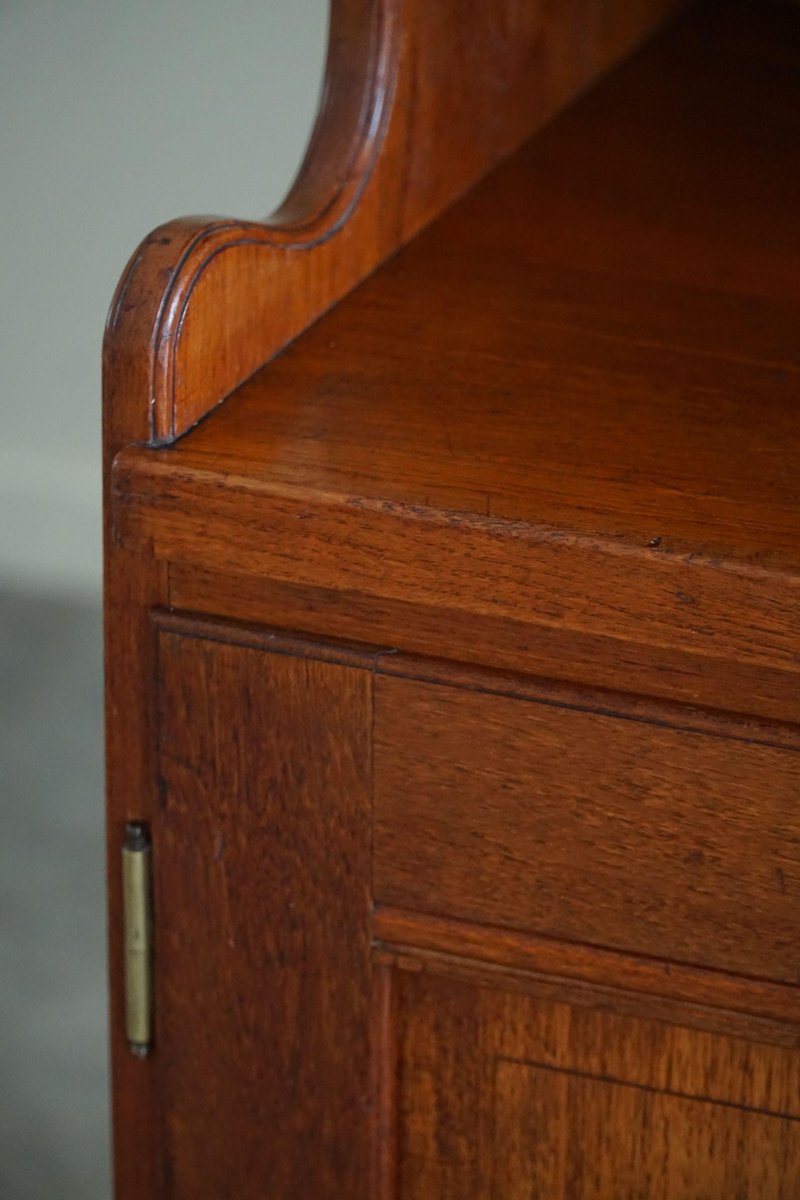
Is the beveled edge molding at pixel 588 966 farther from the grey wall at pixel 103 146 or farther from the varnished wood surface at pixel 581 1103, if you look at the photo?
the grey wall at pixel 103 146

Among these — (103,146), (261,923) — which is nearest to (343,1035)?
(261,923)

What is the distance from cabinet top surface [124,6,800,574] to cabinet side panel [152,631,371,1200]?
80mm

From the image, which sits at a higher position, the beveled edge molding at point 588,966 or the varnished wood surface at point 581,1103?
the beveled edge molding at point 588,966

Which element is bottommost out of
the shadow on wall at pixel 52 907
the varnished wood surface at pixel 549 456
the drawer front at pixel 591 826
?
the shadow on wall at pixel 52 907

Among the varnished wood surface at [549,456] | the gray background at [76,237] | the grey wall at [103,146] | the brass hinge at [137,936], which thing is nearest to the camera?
the varnished wood surface at [549,456]

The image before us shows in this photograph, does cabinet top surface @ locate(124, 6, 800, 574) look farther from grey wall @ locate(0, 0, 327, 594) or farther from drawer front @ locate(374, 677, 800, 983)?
grey wall @ locate(0, 0, 327, 594)

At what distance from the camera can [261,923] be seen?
567mm

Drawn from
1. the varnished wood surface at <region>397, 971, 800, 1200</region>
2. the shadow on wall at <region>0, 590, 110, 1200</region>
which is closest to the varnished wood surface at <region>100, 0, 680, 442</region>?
the varnished wood surface at <region>397, 971, 800, 1200</region>

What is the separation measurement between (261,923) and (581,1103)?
0.45 feet

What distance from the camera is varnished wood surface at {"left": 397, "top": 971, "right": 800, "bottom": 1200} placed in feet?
1.74

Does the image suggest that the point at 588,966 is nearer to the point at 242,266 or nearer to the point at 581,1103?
the point at 581,1103

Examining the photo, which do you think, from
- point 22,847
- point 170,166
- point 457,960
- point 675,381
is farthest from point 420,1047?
point 170,166

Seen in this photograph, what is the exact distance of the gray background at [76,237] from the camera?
158cm

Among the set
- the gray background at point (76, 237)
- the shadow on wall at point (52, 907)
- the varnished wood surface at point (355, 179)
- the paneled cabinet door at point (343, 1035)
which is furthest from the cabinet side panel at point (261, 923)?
the gray background at point (76, 237)
